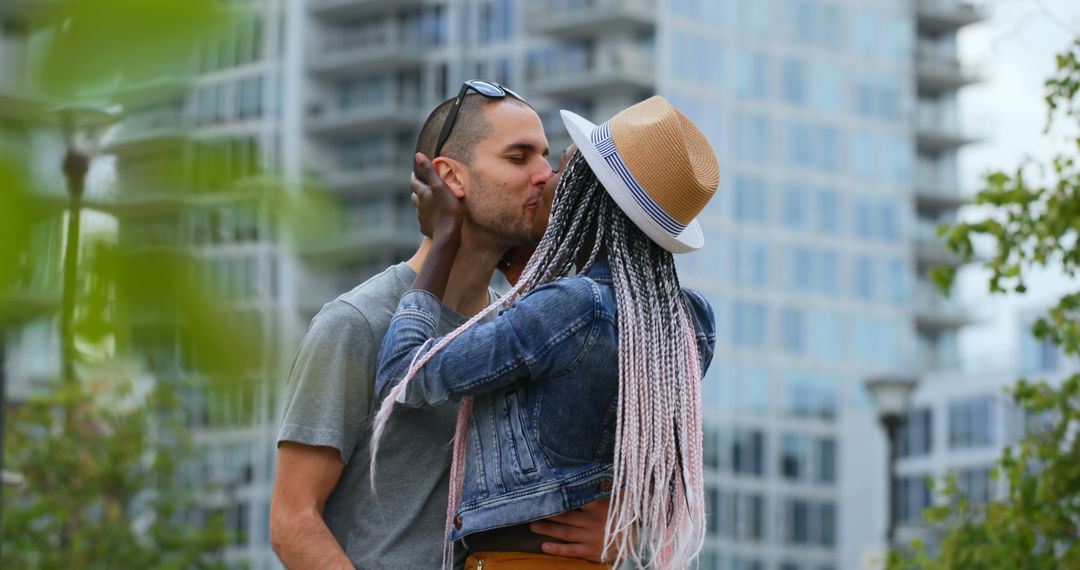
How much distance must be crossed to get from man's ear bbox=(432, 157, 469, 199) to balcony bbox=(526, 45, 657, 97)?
220 feet

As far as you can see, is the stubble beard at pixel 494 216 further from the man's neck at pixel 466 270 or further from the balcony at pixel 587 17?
the balcony at pixel 587 17

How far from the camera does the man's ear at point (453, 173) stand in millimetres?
3955

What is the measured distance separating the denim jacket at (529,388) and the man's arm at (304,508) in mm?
232

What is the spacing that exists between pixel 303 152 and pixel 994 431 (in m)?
63.4

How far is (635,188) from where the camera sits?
11.8 feet

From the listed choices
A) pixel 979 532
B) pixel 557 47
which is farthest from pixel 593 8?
pixel 979 532

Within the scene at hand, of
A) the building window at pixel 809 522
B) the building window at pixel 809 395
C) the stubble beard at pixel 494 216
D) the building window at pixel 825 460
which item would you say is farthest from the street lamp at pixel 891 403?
the building window at pixel 825 460

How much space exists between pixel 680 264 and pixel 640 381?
62.3 m

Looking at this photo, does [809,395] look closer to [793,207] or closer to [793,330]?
[793,330]

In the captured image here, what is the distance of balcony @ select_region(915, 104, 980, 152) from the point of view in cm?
7962

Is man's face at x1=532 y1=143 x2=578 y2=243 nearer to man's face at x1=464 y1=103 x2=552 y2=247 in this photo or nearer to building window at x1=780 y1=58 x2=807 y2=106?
man's face at x1=464 y1=103 x2=552 y2=247

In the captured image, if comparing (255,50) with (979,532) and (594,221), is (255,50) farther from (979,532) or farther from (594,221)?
(979,532)

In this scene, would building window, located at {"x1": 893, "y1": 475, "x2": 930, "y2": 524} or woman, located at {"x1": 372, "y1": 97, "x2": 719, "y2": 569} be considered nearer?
woman, located at {"x1": 372, "y1": 97, "x2": 719, "y2": 569}

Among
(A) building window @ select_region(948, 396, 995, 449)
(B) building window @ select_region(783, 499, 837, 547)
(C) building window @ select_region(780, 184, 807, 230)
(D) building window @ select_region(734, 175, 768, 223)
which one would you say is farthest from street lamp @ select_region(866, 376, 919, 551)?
(C) building window @ select_region(780, 184, 807, 230)
